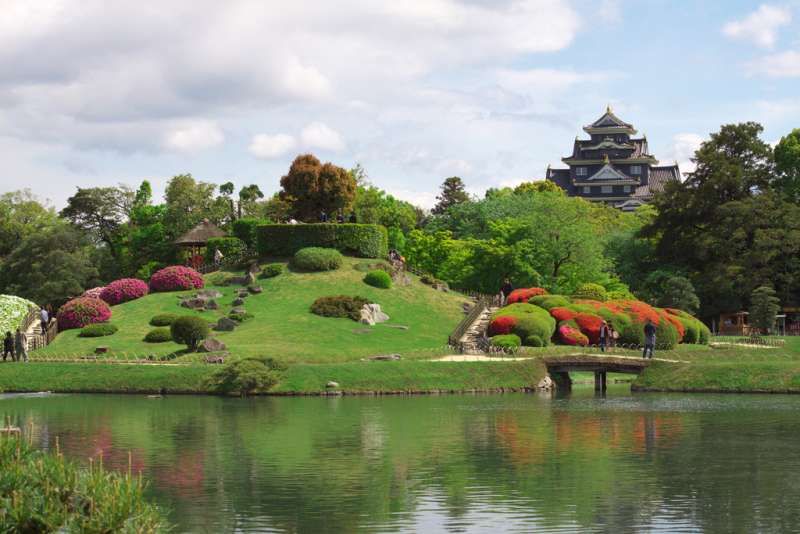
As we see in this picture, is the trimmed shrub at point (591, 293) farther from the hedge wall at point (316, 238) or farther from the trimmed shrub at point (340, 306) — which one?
the hedge wall at point (316, 238)

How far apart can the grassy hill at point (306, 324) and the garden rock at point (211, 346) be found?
618 millimetres

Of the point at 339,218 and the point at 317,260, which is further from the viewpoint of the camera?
the point at 339,218

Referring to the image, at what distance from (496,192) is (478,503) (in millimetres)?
105148

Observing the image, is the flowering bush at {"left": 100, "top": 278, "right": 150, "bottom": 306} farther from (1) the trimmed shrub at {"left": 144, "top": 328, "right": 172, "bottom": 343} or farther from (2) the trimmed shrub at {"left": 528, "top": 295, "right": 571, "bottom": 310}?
(2) the trimmed shrub at {"left": 528, "top": 295, "right": 571, "bottom": 310}

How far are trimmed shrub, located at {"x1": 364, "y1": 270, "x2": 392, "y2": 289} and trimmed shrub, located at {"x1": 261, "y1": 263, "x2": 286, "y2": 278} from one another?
6.09 m

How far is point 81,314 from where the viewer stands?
68.1m

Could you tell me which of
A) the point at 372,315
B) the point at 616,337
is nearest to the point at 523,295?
the point at 616,337

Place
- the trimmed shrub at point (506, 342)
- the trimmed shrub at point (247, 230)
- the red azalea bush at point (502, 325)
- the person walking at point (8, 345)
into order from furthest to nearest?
the trimmed shrub at point (247, 230)
the red azalea bush at point (502, 325)
the trimmed shrub at point (506, 342)
the person walking at point (8, 345)

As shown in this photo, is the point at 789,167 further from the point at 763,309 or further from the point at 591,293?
the point at 591,293

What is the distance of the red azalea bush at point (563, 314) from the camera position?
67.3m

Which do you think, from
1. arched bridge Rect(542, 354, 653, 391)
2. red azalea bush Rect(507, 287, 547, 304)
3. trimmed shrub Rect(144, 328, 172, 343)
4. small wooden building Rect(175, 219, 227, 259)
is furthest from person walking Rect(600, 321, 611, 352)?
small wooden building Rect(175, 219, 227, 259)

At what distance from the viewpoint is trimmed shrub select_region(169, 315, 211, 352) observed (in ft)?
196

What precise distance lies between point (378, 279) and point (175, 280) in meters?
13.6

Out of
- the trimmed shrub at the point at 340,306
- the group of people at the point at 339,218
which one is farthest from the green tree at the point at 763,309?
the group of people at the point at 339,218
